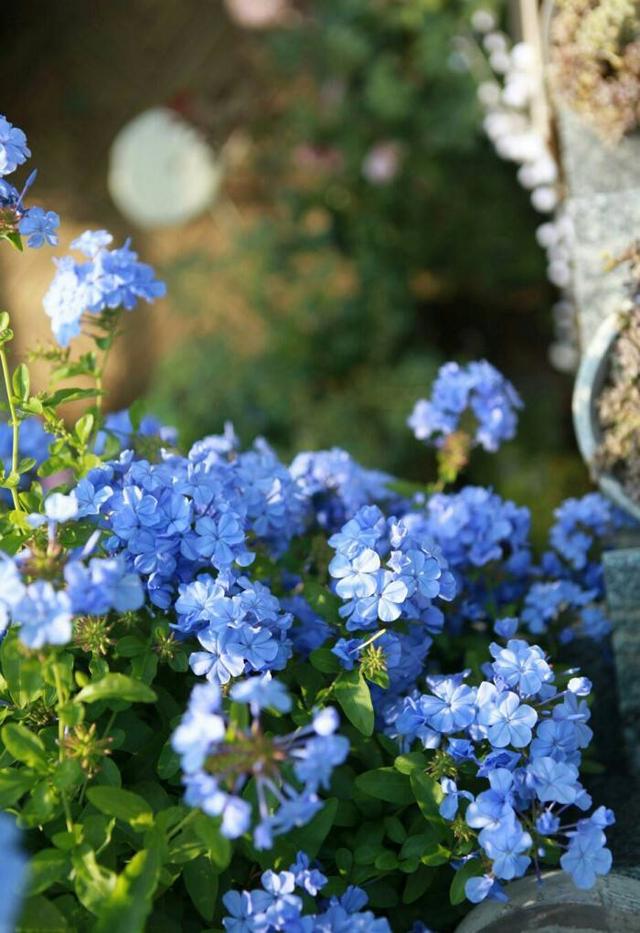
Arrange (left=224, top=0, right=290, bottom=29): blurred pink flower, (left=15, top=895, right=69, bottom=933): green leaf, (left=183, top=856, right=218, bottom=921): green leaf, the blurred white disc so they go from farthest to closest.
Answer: the blurred white disc, (left=224, top=0, right=290, bottom=29): blurred pink flower, (left=183, top=856, right=218, bottom=921): green leaf, (left=15, top=895, right=69, bottom=933): green leaf

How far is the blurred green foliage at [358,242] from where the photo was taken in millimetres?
3480

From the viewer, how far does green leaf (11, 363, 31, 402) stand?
1.49 meters

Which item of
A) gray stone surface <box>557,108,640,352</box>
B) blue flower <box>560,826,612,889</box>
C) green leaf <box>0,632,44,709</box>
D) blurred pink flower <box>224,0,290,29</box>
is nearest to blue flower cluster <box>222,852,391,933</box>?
blue flower <box>560,826,612,889</box>

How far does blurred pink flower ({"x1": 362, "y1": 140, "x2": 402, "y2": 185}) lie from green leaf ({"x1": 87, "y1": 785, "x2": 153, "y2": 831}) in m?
2.81

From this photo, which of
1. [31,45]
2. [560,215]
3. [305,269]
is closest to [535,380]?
[305,269]

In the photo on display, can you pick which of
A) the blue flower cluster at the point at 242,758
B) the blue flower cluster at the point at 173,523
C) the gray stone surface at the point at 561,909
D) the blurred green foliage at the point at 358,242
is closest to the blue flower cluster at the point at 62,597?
the blue flower cluster at the point at 242,758

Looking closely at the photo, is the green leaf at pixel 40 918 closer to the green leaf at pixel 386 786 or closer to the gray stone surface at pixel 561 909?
the green leaf at pixel 386 786

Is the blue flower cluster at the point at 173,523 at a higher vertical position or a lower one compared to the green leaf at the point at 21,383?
lower

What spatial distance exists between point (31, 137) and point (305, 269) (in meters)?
1.92

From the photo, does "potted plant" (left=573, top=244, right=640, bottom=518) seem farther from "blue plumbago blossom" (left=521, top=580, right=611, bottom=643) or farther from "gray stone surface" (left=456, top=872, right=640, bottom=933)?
"gray stone surface" (left=456, top=872, right=640, bottom=933)

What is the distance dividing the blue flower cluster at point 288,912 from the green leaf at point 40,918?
201mm

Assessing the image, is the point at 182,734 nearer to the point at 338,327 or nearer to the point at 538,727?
the point at 538,727

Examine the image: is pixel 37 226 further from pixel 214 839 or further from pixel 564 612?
pixel 564 612

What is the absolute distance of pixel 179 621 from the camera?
4.52 ft
